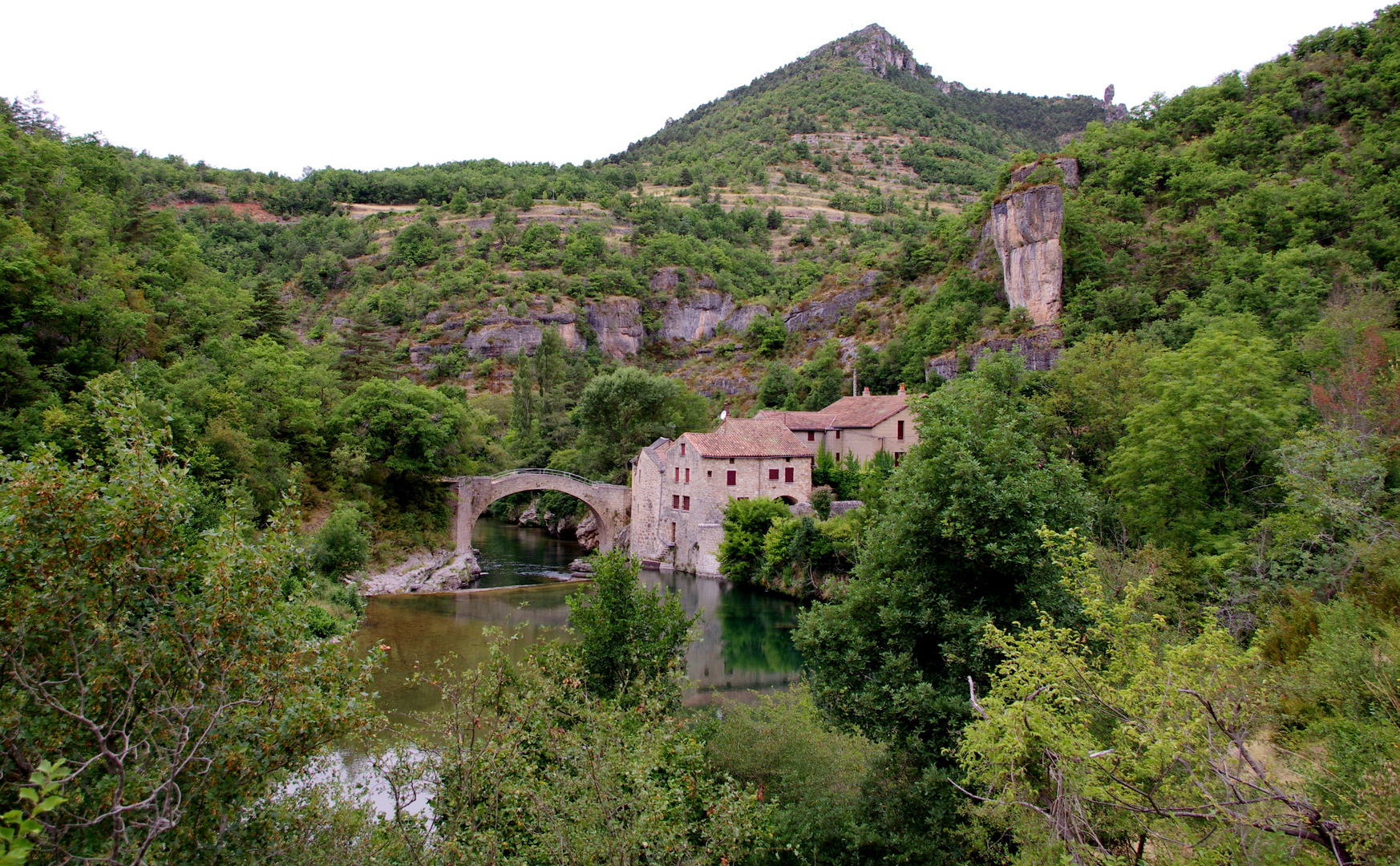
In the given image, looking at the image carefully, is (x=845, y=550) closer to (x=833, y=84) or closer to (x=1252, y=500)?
(x=1252, y=500)

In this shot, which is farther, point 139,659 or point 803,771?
point 803,771

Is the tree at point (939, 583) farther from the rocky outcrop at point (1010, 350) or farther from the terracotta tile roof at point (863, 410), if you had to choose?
the rocky outcrop at point (1010, 350)

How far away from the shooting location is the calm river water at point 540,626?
21.6 meters

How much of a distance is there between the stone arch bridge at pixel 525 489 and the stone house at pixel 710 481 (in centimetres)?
327

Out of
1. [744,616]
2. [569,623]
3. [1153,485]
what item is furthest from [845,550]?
[569,623]

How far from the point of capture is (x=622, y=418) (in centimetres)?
5050

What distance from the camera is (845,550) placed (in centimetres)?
3164

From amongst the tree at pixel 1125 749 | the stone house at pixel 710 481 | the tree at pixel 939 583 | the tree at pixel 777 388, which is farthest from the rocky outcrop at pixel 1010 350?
the tree at pixel 1125 749

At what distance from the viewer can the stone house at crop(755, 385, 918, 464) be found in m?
40.6

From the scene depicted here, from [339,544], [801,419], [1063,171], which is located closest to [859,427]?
[801,419]

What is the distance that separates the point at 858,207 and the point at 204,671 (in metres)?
135

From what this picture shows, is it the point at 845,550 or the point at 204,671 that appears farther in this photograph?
the point at 845,550

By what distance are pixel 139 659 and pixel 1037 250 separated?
51.0m

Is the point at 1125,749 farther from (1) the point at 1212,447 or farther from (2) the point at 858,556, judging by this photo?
(1) the point at 1212,447
